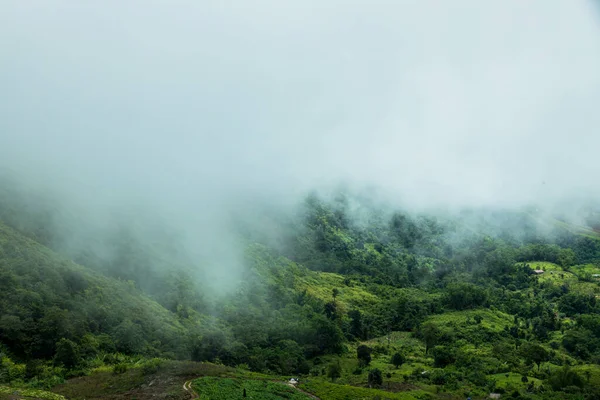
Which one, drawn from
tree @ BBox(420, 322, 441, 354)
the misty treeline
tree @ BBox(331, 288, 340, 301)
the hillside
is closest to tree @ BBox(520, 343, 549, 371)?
the misty treeline

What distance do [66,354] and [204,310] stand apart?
55308 mm

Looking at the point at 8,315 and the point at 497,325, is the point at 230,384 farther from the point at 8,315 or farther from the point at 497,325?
the point at 497,325

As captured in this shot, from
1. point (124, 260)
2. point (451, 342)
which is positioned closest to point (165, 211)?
point (124, 260)

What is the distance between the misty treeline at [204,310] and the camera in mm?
84438

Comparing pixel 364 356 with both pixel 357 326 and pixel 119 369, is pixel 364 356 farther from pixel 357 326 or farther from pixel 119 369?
pixel 119 369

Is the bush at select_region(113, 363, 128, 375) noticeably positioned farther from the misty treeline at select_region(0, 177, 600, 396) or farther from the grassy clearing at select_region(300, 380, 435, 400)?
the grassy clearing at select_region(300, 380, 435, 400)

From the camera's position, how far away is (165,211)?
19638 cm

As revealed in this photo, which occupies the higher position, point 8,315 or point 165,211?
point 165,211

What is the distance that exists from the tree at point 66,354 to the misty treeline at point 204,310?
21cm

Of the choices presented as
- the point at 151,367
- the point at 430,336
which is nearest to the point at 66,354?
the point at 151,367

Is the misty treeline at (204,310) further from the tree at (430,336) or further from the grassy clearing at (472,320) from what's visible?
the grassy clearing at (472,320)

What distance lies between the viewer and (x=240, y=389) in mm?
70375

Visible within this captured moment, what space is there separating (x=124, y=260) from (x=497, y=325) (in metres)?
120

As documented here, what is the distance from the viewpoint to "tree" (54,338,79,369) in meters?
75.7
